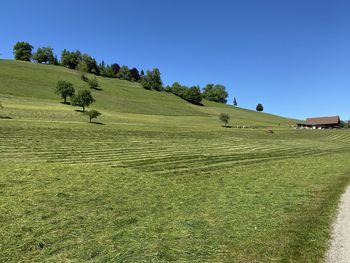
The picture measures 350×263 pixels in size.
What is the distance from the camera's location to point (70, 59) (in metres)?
180

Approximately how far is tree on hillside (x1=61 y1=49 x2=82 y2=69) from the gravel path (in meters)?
180

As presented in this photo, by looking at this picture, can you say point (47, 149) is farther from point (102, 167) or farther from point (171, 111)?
point (171, 111)

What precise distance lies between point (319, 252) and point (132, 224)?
200 inches

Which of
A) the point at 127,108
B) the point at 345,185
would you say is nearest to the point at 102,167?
the point at 345,185

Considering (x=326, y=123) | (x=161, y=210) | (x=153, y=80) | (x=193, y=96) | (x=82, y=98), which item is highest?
(x=153, y=80)

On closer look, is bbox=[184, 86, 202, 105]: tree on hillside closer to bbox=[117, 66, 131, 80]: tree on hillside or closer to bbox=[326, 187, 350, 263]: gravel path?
bbox=[117, 66, 131, 80]: tree on hillside

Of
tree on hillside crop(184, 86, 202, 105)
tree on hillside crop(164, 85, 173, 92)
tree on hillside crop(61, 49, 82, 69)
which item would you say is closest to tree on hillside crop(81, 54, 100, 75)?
tree on hillside crop(61, 49, 82, 69)

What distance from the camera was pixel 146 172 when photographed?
69.6 feet

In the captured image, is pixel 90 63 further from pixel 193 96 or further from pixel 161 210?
pixel 161 210

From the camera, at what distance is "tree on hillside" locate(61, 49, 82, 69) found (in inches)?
7101

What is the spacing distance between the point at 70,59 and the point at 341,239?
603 ft

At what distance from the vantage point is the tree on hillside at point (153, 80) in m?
175

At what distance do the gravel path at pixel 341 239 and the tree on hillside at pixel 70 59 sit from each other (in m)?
180

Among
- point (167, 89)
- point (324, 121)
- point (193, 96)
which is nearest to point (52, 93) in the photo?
point (193, 96)
